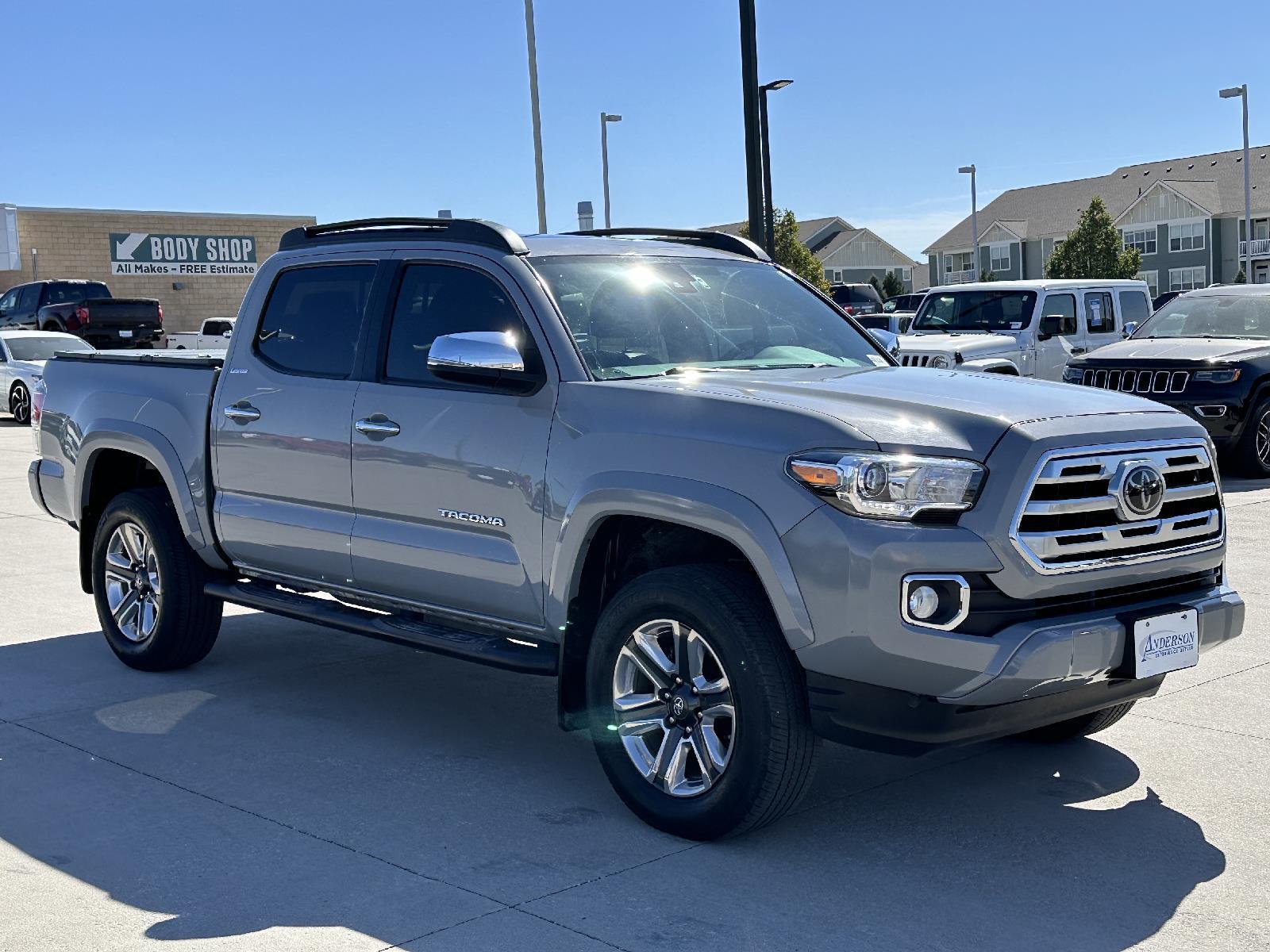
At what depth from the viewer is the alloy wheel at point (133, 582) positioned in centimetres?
717

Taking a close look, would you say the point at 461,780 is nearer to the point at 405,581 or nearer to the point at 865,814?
the point at 405,581

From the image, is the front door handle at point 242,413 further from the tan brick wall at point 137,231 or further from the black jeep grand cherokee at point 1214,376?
the tan brick wall at point 137,231

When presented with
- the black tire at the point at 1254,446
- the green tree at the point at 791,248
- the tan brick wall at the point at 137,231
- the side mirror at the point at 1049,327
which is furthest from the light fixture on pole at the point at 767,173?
the green tree at the point at 791,248

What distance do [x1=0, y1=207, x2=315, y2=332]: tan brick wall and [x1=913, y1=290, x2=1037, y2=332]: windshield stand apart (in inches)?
1375

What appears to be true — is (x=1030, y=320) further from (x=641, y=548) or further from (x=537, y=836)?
(x=537, y=836)

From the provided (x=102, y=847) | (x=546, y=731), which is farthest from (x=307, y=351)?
(x=102, y=847)

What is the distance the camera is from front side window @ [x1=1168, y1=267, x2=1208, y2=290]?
252ft

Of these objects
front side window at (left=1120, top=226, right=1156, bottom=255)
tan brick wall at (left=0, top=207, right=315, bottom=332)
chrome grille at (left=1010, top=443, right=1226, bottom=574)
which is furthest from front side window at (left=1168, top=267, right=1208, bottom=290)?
chrome grille at (left=1010, top=443, right=1226, bottom=574)

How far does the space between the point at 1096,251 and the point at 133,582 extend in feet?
217

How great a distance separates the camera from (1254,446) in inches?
561

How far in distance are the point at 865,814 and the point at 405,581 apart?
6.30 ft

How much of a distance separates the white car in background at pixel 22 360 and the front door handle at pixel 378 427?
64.5 feet

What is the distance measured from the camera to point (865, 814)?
5.00m

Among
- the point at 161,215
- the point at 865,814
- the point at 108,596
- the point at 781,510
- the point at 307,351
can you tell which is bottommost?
the point at 865,814
